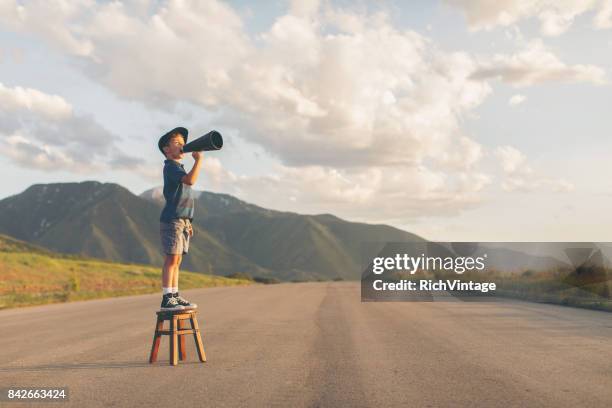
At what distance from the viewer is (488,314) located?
15.1 meters

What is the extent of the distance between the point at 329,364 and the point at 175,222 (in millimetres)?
2507

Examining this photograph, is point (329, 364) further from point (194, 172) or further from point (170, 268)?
point (194, 172)

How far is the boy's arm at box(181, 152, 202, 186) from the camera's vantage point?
7.23 metres

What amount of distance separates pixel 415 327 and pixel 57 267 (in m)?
45.3

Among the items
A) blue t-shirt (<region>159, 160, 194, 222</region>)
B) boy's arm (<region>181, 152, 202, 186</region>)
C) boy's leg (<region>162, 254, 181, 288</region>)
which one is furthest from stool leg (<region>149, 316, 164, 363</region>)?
boy's arm (<region>181, 152, 202, 186</region>)

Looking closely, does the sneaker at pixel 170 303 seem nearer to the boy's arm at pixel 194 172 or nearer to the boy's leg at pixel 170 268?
the boy's leg at pixel 170 268

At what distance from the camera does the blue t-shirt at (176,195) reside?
287 inches

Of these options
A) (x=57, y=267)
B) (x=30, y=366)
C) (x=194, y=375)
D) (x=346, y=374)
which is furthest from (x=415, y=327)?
(x=57, y=267)

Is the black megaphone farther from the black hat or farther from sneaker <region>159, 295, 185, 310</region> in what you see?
sneaker <region>159, 295, 185, 310</region>

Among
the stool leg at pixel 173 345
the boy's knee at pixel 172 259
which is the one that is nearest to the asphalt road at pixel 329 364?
the stool leg at pixel 173 345

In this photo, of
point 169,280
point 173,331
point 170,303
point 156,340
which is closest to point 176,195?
point 169,280

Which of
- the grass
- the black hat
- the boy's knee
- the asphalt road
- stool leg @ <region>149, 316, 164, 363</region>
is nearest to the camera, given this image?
the asphalt road

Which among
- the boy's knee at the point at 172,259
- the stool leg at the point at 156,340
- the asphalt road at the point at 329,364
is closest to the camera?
the asphalt road at the point at 329,364

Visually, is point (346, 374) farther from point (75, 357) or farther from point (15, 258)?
point (15, 258)
